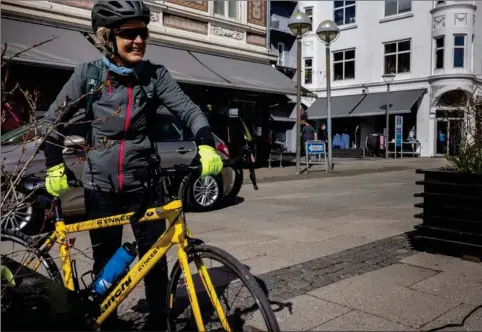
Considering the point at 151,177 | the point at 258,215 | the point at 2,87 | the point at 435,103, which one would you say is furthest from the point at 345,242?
the point at 435,103

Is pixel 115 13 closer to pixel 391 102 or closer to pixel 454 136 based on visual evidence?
pixel 454 136

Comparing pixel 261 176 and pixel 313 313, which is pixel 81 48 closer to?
pixel 261 176

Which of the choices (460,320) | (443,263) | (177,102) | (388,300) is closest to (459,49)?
(443,263)

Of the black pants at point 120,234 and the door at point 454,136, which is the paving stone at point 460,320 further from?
the door at point 454,136

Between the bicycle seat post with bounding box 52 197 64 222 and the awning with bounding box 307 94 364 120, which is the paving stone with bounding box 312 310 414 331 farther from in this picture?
the awning with bounding box 307 94 364 120

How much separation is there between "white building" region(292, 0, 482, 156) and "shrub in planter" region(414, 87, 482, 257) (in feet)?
72.8

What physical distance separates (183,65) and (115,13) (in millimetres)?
11465

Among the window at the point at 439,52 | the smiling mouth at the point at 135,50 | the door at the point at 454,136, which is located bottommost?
the door at the point at 454,136

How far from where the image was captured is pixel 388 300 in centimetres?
343

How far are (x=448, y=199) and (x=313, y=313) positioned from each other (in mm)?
2073

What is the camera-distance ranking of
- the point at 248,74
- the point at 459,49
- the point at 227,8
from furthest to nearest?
the point at 459,49 → the point at 227,8 → the point at 248,74

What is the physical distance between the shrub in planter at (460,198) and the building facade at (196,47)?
8.57 meters

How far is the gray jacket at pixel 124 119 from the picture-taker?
2.59 meters

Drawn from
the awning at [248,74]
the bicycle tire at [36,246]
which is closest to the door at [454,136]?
the bicycle tire at [36,246]
